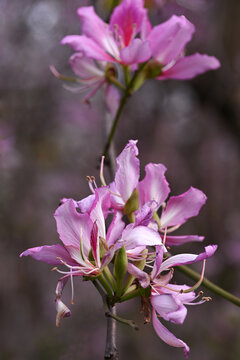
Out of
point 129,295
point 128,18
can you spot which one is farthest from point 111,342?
point 128,18

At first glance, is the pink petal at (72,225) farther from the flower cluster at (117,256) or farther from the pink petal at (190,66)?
the pink petal at (190,66)

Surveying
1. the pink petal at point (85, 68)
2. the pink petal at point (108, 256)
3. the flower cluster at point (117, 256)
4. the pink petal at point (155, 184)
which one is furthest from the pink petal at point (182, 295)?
the pink petal at point (85, 68)

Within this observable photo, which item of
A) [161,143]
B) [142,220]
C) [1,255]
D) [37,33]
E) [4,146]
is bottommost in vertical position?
[1,255]

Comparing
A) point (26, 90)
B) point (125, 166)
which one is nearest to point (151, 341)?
point (26, 90)

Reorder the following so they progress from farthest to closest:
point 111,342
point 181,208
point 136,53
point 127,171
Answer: point 136,53 < point 181,208 < point 127,171 < point 111,342

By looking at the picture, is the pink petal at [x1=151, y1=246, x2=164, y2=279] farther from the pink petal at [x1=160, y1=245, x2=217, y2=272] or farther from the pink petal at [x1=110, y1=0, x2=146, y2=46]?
the pink petal at [x1=110, y1=0, x2=146, y2=46]

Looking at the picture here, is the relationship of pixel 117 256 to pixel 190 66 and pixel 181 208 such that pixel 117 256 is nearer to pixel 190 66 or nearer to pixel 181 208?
pixel 181 208

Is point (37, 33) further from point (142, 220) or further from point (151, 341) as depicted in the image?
point (142, 220)
